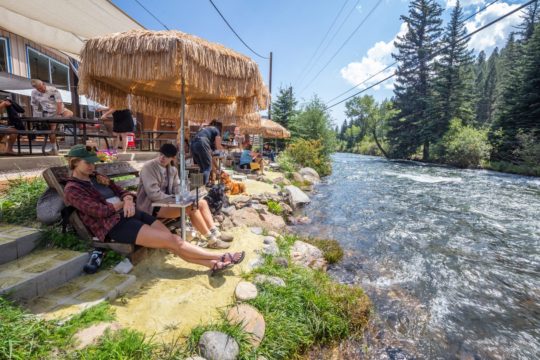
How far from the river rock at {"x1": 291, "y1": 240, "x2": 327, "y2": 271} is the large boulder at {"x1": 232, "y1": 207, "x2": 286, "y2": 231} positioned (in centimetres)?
79

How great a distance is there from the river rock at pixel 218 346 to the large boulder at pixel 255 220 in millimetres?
2646

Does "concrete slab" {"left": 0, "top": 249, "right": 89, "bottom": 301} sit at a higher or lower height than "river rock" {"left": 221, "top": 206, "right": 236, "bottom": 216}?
higher

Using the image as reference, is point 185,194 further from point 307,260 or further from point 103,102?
point 307,260

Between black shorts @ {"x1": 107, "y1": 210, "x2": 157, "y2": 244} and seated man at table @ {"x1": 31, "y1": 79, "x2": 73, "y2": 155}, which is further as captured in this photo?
seated man at table @ {"x1": 31, "y1": 79, "x2": 73, "y2": 155}

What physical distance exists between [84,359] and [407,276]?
4.34m

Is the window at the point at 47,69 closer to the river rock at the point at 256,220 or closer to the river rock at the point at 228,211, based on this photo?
the river rock at the point at 228,211

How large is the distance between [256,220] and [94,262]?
3032 millimetres

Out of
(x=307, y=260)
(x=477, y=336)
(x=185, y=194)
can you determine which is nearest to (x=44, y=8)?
(x=185, y=194)

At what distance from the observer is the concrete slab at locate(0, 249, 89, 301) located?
2.14 metres

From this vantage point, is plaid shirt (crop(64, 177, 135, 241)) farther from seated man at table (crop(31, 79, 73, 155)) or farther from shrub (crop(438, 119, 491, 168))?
shrub (crop(438, 119, 491, 168))

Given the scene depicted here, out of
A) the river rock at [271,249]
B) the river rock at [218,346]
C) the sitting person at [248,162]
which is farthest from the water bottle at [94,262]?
the sitting person at [248,162]

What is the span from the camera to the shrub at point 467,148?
72.5 feet

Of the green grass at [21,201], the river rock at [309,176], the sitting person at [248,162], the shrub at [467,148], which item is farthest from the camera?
the shrub at [467,148]

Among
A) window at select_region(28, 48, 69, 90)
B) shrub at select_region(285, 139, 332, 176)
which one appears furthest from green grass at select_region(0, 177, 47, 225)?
shrub at select_region(285, 139, 332, 176)
